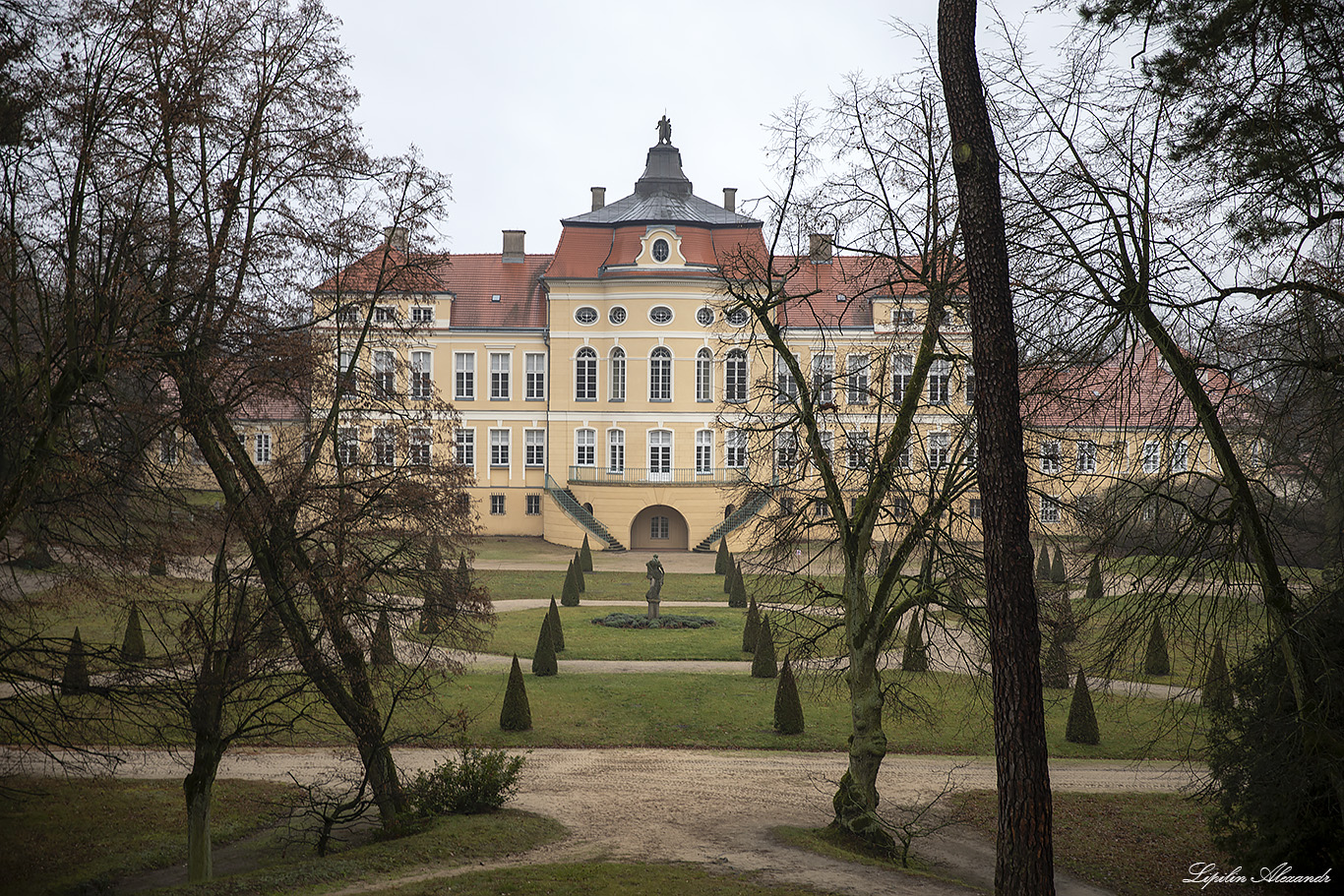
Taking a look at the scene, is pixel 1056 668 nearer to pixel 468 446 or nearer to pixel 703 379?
pixel 703 379

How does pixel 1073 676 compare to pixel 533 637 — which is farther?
pixel 533 637

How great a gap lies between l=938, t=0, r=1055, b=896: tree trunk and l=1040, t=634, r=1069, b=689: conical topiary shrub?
610cm

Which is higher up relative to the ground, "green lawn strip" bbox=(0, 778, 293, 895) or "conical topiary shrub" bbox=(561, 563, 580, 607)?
"conical topiary shrub" bbox=(561, 563, 580, 607)

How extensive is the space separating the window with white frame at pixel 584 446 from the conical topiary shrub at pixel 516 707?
2371cm

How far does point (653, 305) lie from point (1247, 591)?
30182 mm

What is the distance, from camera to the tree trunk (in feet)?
21.1

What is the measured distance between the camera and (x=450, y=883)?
320 inches

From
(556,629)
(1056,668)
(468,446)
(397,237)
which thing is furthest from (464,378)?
(397,237)

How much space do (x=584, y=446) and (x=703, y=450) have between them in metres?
4.61

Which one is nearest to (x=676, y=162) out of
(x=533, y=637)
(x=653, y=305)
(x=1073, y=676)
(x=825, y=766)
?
(x=653, y=305)

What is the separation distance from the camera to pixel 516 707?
1462cm

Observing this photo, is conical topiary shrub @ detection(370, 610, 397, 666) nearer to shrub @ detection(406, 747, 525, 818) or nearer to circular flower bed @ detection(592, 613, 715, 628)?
shrub @ detection(406, 747, 525, 818)

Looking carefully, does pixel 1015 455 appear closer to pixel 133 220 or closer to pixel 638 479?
pixel 133 220

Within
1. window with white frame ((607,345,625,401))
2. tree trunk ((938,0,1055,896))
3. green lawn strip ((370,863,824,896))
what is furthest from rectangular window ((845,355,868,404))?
window with white frame ((607,345,625,401))
